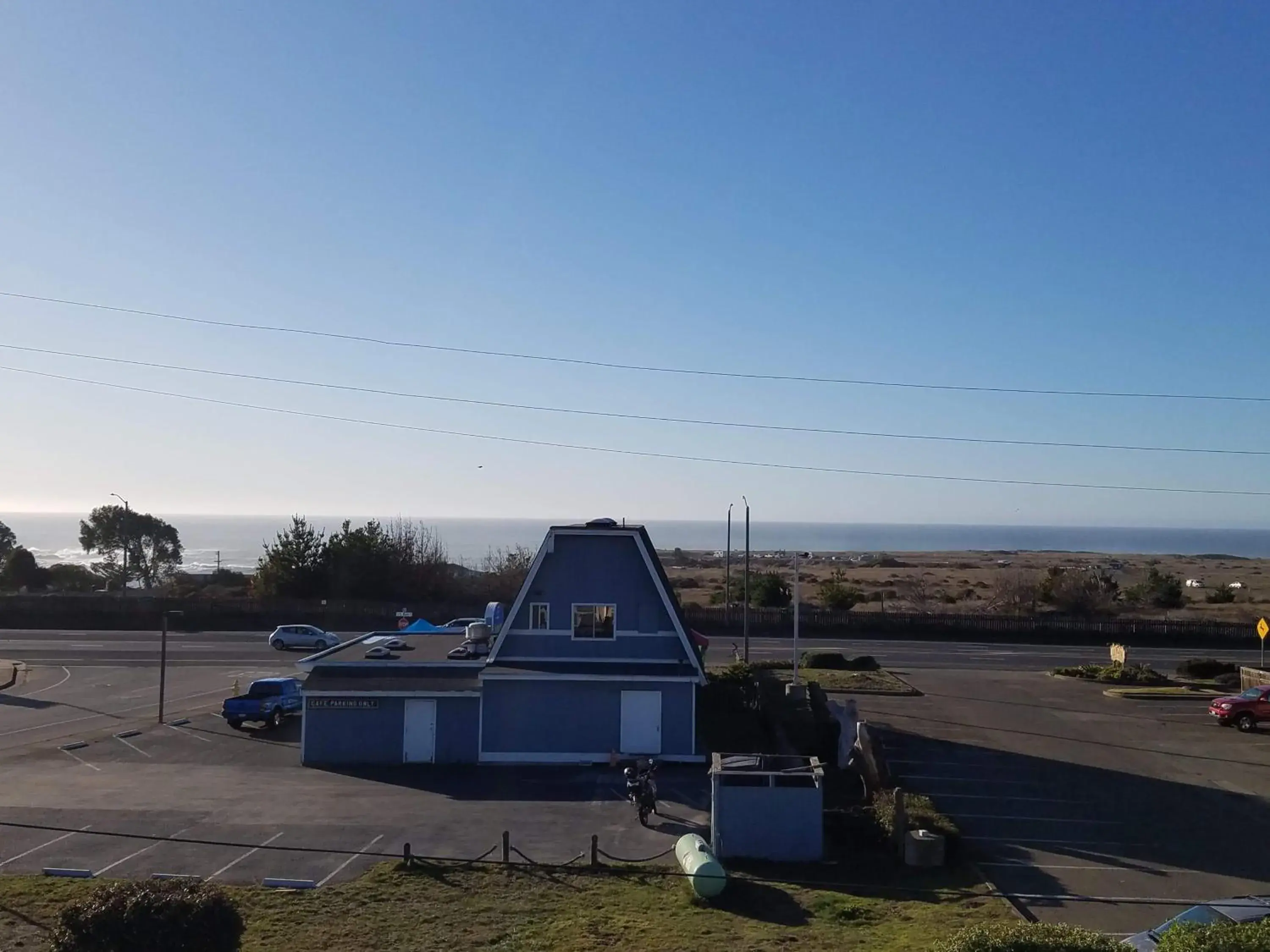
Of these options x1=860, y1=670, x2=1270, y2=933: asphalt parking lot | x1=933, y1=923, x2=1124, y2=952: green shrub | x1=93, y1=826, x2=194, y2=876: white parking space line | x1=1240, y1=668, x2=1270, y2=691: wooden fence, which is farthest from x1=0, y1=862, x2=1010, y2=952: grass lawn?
x1=1240, y1=668, x2=1270, y2=691: wooden fence

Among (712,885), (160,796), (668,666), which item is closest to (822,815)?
(712,885)

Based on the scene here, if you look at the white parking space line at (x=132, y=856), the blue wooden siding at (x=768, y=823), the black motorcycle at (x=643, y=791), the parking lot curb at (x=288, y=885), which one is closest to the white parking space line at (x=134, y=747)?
the white parking space line at (x=132, y=856)

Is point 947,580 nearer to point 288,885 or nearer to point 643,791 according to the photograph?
point 643,791

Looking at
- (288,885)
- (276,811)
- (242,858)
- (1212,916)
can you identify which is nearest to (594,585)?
(276,811)

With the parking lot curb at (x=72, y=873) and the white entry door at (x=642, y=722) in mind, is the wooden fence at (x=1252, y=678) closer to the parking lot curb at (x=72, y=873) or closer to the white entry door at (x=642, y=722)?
the white entry door at (x=642, y=722)

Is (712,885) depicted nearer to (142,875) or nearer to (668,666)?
(142,875)
